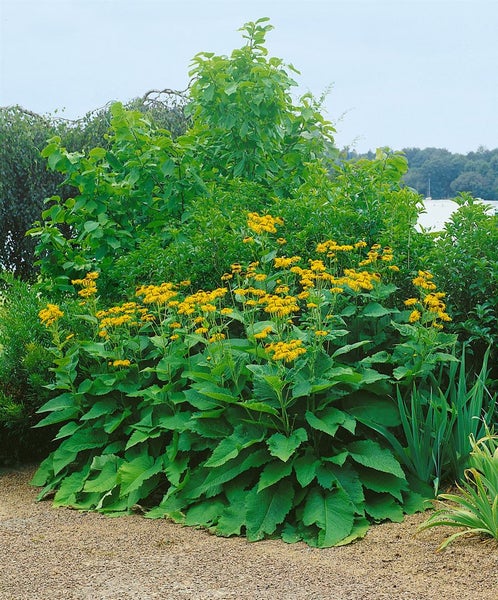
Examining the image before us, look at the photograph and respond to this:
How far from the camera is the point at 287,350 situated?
3.84 meters

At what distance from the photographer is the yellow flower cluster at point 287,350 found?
12.5 ft

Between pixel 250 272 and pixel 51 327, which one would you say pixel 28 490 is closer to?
pixel 51 327

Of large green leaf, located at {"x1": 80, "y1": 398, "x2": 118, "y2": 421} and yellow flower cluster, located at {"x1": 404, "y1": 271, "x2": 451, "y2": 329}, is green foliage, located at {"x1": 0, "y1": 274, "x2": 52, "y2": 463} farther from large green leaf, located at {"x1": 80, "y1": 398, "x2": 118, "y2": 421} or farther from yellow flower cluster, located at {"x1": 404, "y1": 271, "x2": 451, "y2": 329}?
yellow flower cluster, located at {"x1": 404, "y1": 271, "x2": 451, "y2": 329}

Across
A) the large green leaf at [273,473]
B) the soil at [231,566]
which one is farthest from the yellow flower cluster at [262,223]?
the soil at [231,566]

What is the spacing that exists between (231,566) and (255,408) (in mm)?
829

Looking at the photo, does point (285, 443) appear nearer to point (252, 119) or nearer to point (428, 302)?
point (428, 302)

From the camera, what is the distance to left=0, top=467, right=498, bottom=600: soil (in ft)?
9.87

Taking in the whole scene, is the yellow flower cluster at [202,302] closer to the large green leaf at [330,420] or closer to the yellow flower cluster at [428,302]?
the large green leaf at [330,420]

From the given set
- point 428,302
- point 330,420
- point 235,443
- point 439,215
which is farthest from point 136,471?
point 439,215

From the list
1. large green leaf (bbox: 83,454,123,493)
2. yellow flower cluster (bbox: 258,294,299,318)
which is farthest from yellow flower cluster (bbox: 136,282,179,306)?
large green leaf (bbox: 83,454,123,493)

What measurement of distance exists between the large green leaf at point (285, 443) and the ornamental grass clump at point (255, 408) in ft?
0.03

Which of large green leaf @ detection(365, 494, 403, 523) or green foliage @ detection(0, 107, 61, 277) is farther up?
green foliage @ detection(0, 107, 61, 277)

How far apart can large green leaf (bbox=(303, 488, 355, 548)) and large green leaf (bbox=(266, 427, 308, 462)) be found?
0.26 m

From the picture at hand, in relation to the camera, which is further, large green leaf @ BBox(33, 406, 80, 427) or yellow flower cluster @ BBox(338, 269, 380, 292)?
large green leaf @ BBox(33, 406, 80, 427)
